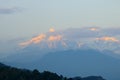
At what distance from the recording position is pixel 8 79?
503ft

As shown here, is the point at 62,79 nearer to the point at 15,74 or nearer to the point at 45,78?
the point at 45,78

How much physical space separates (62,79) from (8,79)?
16136mm

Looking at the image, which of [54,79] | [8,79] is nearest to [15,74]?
[8,79]

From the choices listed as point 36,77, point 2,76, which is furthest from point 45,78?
point 2,76

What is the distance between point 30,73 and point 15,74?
4.54m

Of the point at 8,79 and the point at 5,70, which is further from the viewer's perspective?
the point at 5,70

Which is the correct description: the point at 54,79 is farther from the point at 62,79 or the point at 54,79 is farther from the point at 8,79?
the point at 8,79

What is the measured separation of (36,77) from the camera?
15288cm

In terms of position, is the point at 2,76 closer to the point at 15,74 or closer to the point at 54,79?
the point at 15,74

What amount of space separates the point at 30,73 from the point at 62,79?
38.7ft

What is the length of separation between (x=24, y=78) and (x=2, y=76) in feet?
24.9

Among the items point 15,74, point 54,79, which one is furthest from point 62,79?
point 15,74

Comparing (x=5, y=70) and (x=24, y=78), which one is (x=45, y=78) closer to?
(x=24, y=78)

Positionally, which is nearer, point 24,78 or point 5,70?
point 24,78
